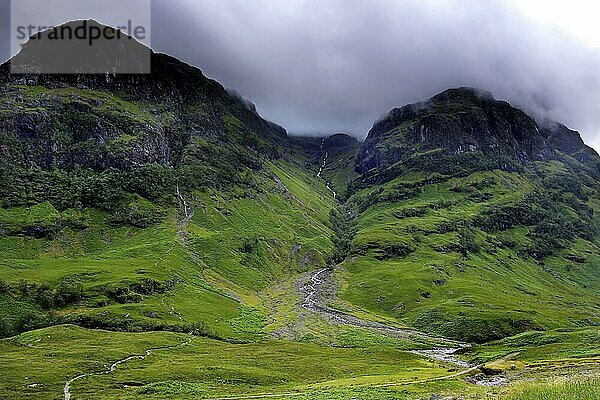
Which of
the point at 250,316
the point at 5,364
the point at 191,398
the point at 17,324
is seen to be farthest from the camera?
the point at 250,316

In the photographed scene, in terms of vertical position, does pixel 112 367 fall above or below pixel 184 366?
below

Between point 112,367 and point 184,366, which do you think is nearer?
point 184,366

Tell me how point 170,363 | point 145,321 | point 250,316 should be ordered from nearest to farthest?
point 170,363 < point 145,321 < point 250,316

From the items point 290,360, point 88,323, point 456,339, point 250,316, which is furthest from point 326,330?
point 88,323

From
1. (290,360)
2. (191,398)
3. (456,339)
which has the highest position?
(191,398)

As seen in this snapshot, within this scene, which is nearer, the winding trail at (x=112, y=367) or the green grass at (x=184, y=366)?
the green grass at (x=184, y=366)

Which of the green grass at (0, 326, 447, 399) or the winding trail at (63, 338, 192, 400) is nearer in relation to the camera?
the green grass at (0, 326, 447, 399)

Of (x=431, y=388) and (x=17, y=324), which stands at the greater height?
(x=431, y=388)

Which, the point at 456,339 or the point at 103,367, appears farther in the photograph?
the point at 456,339

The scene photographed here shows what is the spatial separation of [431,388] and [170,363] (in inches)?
2581

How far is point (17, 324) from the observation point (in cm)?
15038

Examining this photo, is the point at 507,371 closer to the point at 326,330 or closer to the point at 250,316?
the point at 326,330

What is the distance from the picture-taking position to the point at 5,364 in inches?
3789

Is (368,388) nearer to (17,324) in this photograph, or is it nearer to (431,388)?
(431,388)
